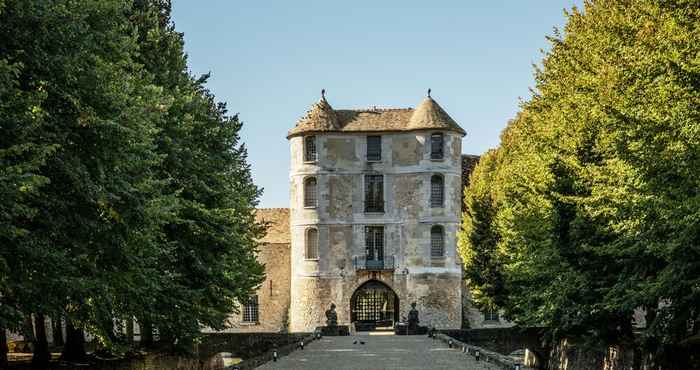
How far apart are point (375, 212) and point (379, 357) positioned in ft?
84.7

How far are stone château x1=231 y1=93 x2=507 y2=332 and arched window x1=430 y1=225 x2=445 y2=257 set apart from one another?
6cm

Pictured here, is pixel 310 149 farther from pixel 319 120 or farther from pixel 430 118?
pixel 430 118

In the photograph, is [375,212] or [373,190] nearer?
[375,212]

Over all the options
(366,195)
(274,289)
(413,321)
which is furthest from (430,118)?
(274,289)

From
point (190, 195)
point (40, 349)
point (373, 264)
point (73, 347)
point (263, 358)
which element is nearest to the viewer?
point (40, 349)

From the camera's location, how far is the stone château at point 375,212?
56.7 m

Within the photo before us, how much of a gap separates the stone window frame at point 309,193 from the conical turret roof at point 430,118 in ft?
20.1

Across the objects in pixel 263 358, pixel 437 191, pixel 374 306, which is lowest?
pixel 263 358

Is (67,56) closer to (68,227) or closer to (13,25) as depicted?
(13,25)

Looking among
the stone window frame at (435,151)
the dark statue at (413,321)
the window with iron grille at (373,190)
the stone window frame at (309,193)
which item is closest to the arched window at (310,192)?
the stone window frame at (309,193)

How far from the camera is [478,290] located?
46531 mm

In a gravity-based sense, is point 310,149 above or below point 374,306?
above

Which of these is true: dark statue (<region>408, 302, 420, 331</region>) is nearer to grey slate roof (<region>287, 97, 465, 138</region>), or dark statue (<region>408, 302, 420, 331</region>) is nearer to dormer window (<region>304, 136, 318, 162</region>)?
grey slate roof (<region>287, 97, 465, 138</region>)

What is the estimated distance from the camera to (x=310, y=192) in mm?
57938
